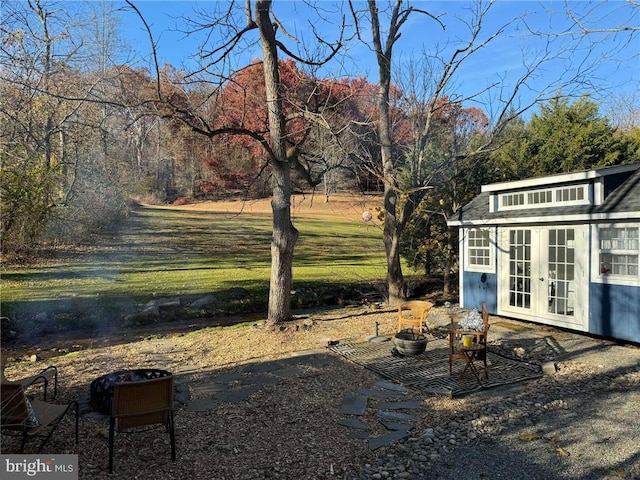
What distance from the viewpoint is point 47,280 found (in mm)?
12625

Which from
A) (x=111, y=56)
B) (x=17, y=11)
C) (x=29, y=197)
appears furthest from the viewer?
(x=111, y=56)

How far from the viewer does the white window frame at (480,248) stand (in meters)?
9.98

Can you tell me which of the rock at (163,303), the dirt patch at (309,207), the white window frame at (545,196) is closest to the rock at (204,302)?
the rock at (163,303)

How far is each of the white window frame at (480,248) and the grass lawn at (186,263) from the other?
9.73ft

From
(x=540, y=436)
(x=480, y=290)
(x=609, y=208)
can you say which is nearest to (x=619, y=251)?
(x=609, y=208)

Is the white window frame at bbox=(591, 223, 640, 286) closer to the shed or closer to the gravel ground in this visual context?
the shed

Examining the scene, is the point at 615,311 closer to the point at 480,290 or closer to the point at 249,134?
the point at 480,290

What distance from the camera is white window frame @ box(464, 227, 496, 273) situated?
998 centimetres

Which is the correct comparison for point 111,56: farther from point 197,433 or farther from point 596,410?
point 596,410

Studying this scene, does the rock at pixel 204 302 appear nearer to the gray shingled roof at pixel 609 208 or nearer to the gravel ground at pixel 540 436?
the gray shingled roof at pixel 609 208

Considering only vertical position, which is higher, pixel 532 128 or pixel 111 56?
pixel 111 56

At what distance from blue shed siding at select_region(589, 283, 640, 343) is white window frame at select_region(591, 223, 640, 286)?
0.09 m

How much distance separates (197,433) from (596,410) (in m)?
4.27

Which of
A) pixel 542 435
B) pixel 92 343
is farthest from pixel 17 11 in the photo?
pixel 542 435
